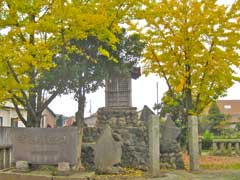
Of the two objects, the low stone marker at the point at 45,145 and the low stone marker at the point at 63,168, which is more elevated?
the low stone marker at the point at 45,145

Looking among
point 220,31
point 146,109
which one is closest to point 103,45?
point 220,31

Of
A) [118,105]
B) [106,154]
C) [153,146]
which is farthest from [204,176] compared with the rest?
[118,105]

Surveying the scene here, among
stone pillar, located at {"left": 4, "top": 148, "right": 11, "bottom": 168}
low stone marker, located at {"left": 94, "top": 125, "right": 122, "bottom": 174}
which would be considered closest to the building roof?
low stone marker, located at {"left": 94, "top": 125, "right": 122, "bottom": 174}

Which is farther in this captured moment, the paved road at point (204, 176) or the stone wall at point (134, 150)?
the stone wall at point (134, 150)

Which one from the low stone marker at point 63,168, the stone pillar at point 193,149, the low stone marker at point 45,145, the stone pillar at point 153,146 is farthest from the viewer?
the stone pillar at point 193,149

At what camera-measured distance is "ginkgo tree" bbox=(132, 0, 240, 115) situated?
15.6m

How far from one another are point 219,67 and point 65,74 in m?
6.94

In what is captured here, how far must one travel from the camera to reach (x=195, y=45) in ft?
52.1

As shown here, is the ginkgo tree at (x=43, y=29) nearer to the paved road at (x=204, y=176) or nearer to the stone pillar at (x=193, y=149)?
the paved road at (x=204, y=176)

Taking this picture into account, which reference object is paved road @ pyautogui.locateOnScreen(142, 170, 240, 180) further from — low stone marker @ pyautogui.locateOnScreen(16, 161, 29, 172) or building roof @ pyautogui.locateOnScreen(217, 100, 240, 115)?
building roof @ pyautogui.locateOnScreen(217, 100, 240, 115)

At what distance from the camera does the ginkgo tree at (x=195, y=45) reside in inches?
616

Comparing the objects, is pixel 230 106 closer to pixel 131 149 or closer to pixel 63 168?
pixel 131 149

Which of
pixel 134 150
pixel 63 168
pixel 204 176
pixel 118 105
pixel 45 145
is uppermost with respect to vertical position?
pixel 118 105

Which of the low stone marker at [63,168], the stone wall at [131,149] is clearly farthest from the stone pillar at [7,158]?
the stone wall at [131,149]
